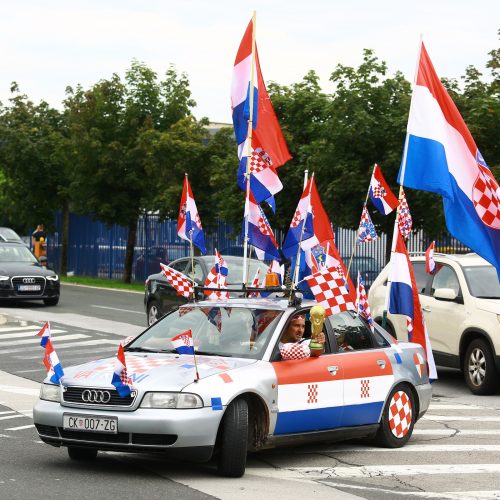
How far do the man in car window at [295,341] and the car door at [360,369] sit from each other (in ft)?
1.16

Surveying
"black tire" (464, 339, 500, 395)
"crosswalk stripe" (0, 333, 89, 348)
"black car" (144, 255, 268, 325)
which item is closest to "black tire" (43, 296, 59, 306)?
"black car" (144, 255, 268, 325)

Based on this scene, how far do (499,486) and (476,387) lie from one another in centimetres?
626

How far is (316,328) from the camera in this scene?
10195 millimetres

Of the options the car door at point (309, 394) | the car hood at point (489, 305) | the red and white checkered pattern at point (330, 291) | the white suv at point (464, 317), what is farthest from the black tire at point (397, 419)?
the car hood at point (489, 305)

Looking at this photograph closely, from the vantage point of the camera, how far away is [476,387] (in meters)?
15.5

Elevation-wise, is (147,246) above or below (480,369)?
above

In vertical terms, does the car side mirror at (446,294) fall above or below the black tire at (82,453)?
above

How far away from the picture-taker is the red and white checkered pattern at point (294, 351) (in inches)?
396

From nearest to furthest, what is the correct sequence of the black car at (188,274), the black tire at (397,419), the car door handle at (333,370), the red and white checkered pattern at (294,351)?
the red and white checkered pattern at (294,351)
the car door handle at (333,370)
the black tire at (397,419)
the black car at (188,274)

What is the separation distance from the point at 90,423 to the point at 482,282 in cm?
805

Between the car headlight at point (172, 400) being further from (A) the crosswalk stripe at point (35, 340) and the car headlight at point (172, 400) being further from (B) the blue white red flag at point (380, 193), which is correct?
(A) the crosswalk stripe at point (35, 340)

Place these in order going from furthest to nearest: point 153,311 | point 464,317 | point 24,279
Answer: point 24,279 < point 153,311 < point 464,317

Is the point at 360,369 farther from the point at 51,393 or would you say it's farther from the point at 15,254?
the point at 15,254

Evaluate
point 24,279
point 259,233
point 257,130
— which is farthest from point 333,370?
point 24,279
